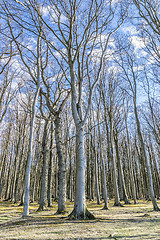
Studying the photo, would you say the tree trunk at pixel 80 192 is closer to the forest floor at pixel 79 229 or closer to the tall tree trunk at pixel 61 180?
the forest floor at pixel 79 229

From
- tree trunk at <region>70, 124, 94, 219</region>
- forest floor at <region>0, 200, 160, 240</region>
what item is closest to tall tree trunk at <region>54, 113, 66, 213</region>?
forest floor at <region>0, 200, 160, 240</region>

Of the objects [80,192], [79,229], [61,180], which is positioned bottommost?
[79,229]

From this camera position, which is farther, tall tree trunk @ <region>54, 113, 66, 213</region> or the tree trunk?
tall tree trunk @ <region>54, 113, 66, 213</region>

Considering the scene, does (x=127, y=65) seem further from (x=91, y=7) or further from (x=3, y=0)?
(x=3, y=0)

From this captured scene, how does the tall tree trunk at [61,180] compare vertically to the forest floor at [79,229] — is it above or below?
above

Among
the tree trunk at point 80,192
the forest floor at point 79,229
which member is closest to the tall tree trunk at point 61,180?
the forest floor at point 79,229

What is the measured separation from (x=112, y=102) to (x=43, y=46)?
633 cm

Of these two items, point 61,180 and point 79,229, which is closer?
point 79,229

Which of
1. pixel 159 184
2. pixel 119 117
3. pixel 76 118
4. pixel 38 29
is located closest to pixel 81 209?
pixel 76 118

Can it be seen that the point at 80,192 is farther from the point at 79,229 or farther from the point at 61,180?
the point at 61,180

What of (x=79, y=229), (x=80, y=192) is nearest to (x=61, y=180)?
(x=80, y=192)

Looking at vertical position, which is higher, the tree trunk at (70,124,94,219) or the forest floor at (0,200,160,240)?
the tree trunk at (70,124,94,219)

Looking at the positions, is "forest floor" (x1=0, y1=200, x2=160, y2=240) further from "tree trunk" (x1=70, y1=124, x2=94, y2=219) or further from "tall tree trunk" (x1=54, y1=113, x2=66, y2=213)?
"tall tree trunk" (x1=54, y1=113, x2=66, y2=213)

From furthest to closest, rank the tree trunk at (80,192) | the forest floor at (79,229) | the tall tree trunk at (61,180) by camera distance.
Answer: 1. the tall tree trunk at (61,180)
2. the tree trunk at (80,192)
3. the forest floor at (79,229)
